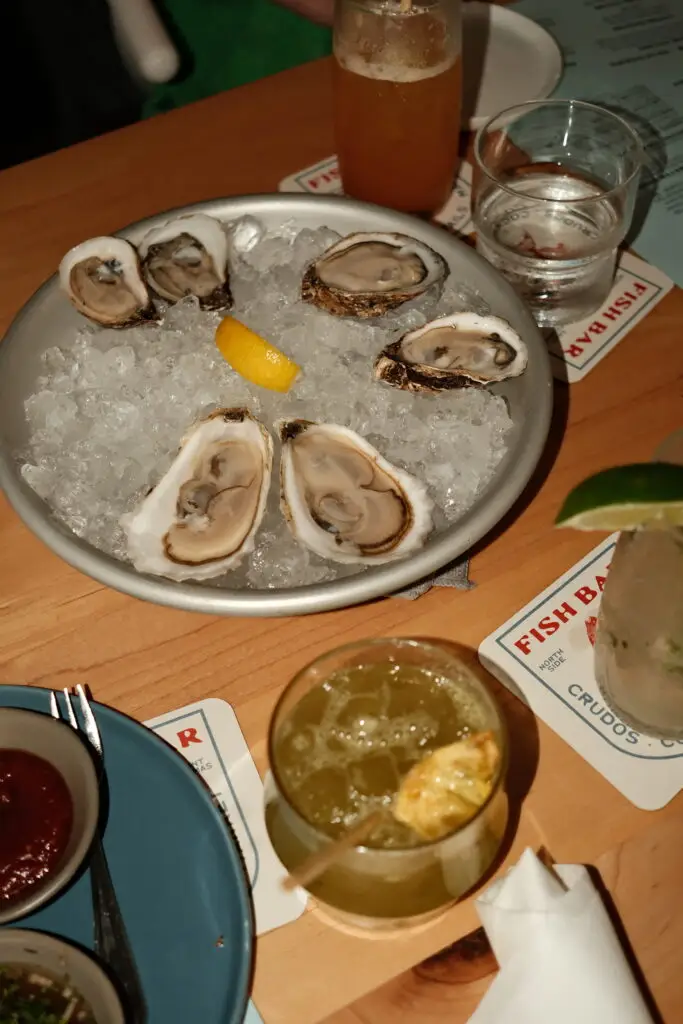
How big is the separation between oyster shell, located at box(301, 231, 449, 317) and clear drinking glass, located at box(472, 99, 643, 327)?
0.14m

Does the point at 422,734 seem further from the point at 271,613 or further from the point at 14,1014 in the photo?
the point at 14,1014

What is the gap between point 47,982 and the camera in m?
0.68

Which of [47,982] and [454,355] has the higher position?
[454,355]

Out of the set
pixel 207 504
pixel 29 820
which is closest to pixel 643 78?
pixel 207 504

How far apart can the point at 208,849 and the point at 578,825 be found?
333 millimetres

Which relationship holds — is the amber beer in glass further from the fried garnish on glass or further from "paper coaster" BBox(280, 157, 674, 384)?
the fried garnish on glass

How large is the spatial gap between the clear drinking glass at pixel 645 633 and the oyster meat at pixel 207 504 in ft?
1.17

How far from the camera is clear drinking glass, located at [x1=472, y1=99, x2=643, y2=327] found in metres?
1.16

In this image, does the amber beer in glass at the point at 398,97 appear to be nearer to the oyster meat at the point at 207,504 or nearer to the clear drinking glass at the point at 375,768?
the oyster meat at the point at 207,504

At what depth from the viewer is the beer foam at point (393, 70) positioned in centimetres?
118

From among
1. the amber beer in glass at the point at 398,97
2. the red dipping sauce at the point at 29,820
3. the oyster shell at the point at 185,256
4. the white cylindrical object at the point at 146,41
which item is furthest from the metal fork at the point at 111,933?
the white cylindrical object at the point at 146,41

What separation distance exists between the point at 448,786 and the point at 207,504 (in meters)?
0.41

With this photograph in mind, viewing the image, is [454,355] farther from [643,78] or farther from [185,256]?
[643,78]

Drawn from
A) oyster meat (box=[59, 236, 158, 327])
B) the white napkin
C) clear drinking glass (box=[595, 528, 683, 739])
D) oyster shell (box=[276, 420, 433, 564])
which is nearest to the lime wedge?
clear drinking glass (box=[595, 528, 683, 739])
